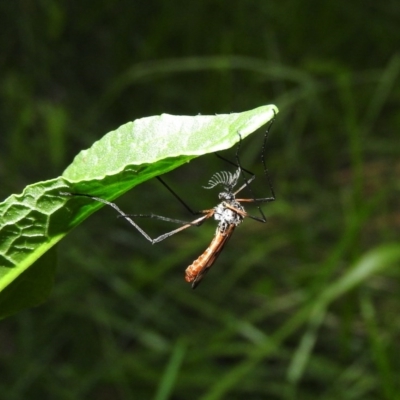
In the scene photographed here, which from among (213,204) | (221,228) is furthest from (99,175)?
(213,204)

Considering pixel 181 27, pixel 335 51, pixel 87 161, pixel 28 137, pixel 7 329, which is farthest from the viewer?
pixel 335 51

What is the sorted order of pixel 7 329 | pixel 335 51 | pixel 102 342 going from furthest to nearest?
pixel 335 51 → pixel 7 329 → pixel 102 342

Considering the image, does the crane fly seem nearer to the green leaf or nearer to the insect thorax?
the insect thorax

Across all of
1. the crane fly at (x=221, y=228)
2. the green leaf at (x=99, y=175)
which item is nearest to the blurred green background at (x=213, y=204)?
the crane fly at (x=221, y=228)

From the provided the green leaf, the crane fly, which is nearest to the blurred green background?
the crane fly

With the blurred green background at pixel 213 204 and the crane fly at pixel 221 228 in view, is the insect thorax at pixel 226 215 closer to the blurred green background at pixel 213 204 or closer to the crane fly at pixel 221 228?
the crane fly at pixel 221 228

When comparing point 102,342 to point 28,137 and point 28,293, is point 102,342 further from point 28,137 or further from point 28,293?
point 28,293

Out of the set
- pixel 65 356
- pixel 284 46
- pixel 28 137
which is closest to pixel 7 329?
pixel 65 356
